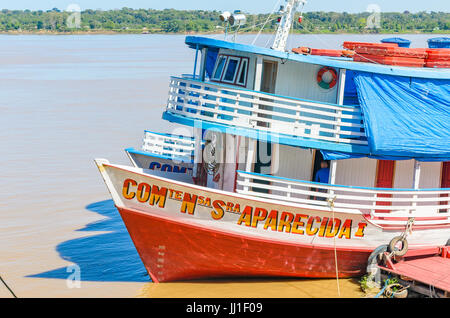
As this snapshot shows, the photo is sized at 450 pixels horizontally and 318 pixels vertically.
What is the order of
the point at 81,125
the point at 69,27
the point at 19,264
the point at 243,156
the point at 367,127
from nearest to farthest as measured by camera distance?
the point at 367,127, the point at 243,156, the point at 19,264, the point at 81,125, the point at 69,27

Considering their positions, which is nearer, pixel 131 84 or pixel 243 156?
pixel 243 156

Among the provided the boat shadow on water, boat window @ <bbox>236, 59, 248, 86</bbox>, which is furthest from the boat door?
the boat shadow on water

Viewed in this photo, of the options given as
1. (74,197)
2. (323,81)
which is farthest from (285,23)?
(74,197)

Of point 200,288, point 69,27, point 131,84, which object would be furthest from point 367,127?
point 69,27

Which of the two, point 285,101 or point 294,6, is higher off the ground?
point 294,6

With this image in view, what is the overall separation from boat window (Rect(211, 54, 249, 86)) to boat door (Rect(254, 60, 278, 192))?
0.39 metres

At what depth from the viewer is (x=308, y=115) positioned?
13.3m

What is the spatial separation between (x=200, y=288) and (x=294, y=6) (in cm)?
595

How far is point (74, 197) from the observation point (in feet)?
63.1

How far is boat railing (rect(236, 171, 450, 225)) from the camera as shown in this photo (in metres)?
11.9

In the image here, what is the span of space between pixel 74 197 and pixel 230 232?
855 centimetres

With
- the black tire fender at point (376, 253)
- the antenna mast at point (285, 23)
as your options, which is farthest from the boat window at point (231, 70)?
the black tire fender at point (376, 253)

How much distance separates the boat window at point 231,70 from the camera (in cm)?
1288
